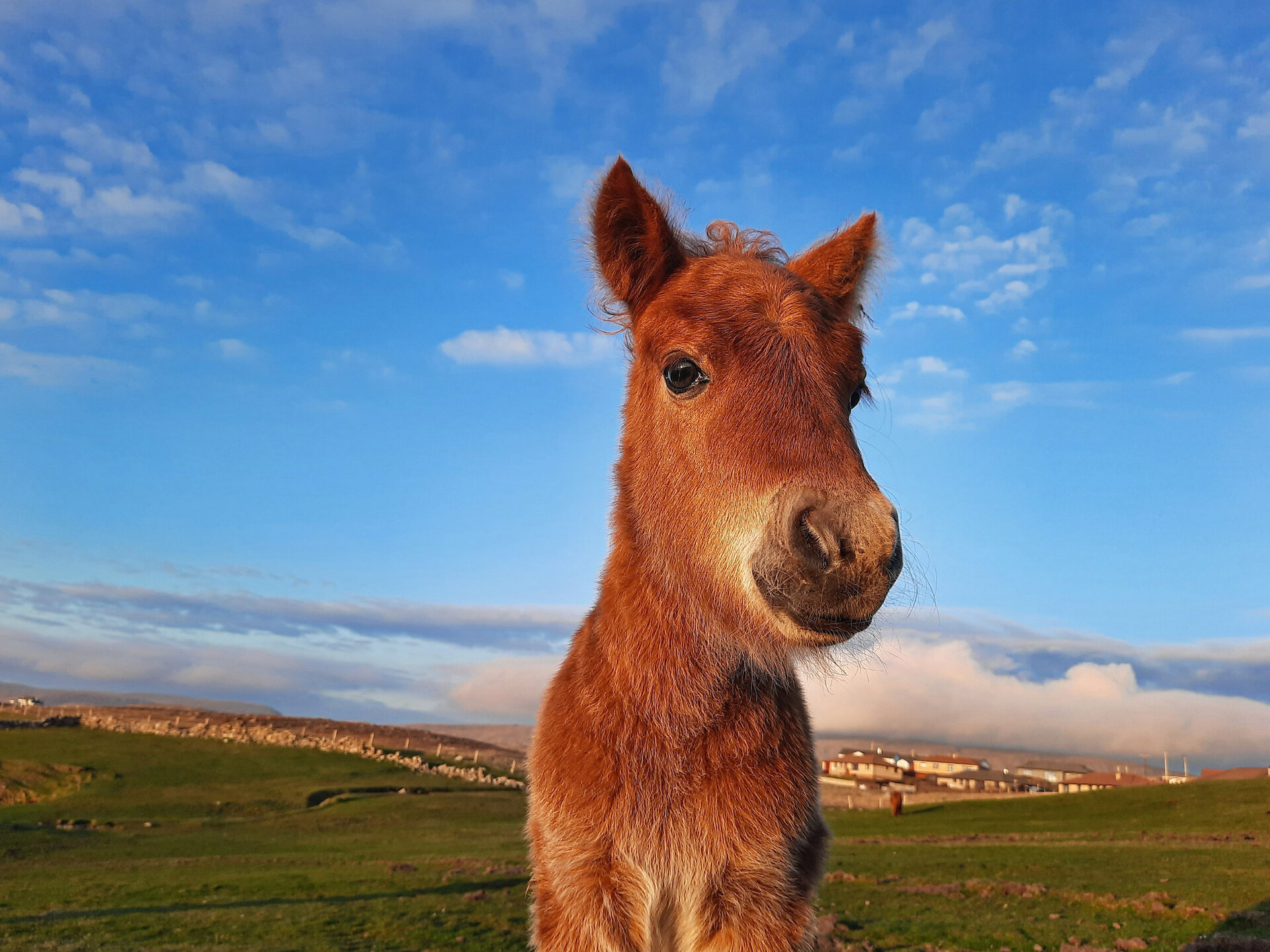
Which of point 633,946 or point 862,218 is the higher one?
point 862,218

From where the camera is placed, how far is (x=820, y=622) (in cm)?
359

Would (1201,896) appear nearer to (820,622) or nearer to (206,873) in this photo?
(820,622)

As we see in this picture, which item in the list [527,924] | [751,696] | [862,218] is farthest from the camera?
[527,924]

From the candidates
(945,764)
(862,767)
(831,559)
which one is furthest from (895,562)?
(945,764)

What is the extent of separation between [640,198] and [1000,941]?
14.3 m

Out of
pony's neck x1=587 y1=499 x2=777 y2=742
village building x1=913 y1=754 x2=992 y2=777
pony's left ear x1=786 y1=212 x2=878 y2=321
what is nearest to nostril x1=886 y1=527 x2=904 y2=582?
pony's neck x1=587 y1=499 x2=777 y2=742

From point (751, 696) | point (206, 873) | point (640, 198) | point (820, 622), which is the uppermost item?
point (640, 198)

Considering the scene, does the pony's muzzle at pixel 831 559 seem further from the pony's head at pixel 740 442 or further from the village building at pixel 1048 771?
the village building at pixel 1048 771

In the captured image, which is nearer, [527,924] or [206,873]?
[527,924]

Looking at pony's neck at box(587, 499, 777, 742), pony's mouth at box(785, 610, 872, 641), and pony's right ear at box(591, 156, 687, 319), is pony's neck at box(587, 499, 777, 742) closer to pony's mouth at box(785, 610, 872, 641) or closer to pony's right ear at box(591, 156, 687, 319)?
pony's mouth at box(785, 610, 872, 641)

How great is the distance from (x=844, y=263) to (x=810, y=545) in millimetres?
2958

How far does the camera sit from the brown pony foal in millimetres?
4074

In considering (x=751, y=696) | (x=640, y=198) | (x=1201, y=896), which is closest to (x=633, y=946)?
(x=751, y=696)

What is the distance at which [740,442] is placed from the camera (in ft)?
13.4
